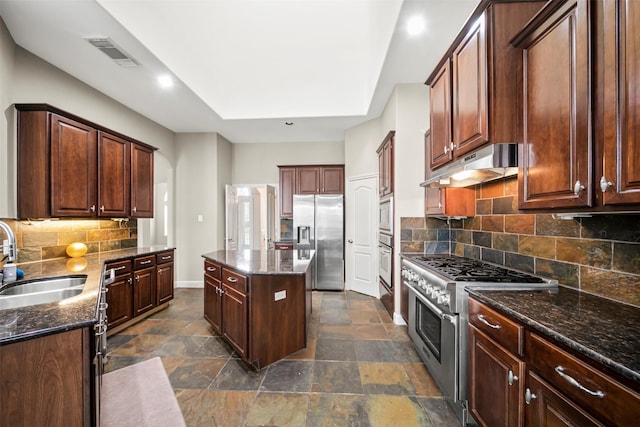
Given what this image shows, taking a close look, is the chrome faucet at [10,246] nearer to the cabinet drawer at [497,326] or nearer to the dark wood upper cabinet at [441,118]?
the cabinet drawer at [497,326]

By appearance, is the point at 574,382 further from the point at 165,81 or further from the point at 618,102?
the point at 165,81

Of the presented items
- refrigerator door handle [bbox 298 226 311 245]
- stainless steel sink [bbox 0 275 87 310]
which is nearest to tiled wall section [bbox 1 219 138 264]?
stainless steel sink [bbox 0 275 87 310]

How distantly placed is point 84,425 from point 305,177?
4333mm

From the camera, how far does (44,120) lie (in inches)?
95.8

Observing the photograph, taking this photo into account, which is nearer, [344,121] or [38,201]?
[38,201]

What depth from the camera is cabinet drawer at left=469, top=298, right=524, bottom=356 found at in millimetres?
1192

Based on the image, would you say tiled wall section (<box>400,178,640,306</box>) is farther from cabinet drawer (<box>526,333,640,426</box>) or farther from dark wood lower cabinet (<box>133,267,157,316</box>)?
dark wood lower cabinet (<box>133,267,157,316</box>)

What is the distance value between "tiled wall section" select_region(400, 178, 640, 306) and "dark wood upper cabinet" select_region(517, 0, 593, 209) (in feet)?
1.43

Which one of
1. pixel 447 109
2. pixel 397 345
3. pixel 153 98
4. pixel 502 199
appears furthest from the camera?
pixel 153 98

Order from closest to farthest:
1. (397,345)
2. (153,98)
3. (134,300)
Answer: (397,345) < (134,300) < (153,98)

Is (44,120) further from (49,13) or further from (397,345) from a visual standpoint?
(397,345)

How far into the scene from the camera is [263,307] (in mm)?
2283

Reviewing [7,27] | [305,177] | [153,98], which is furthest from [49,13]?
[305,177]

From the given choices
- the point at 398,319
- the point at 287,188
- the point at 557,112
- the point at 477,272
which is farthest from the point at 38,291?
the point at 287,188
